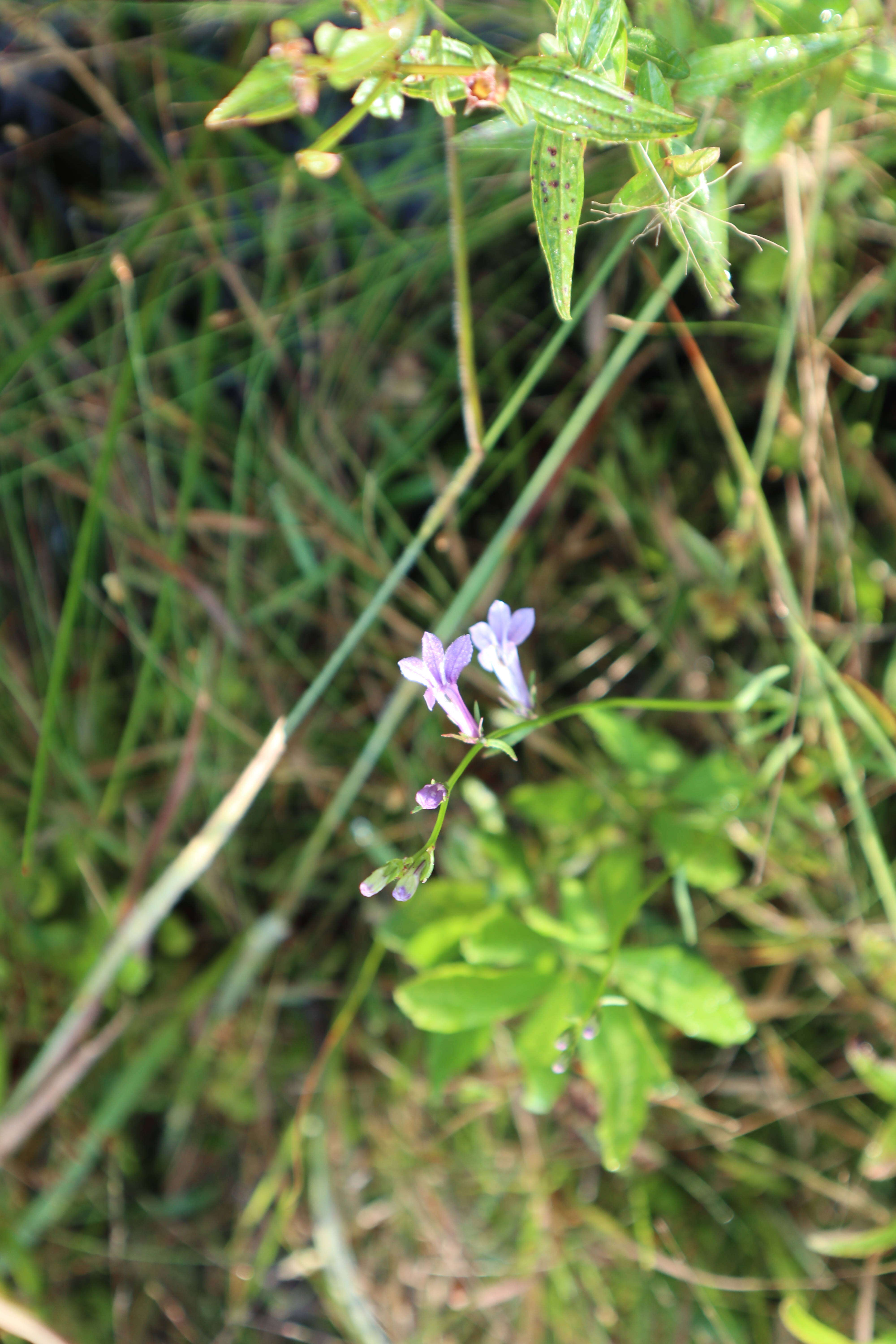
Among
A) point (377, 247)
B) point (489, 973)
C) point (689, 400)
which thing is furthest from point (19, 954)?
point (689, 400)

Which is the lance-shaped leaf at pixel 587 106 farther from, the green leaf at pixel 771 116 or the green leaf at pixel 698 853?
the green leaf at pixel 698 853

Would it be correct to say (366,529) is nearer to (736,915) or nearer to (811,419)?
(811,419)

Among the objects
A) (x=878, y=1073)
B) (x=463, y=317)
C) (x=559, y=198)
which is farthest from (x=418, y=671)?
(x=878, y=1073)

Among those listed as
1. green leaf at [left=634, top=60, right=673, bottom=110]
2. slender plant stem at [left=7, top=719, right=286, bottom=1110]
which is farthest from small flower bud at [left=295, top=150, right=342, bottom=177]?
slender plant stem at [left=7, top=719, right=286, bottom=1110]

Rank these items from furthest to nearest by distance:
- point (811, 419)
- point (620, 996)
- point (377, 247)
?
point (377, 247) < point (811, 419) < point (620, 996)

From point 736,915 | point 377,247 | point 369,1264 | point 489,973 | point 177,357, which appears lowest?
point 369,1264

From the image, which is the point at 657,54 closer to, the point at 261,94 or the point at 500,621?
the point at 261,94

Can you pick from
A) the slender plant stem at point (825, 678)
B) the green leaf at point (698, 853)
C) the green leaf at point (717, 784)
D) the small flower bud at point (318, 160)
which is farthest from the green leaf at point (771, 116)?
the green leaf at point (698, 853)
